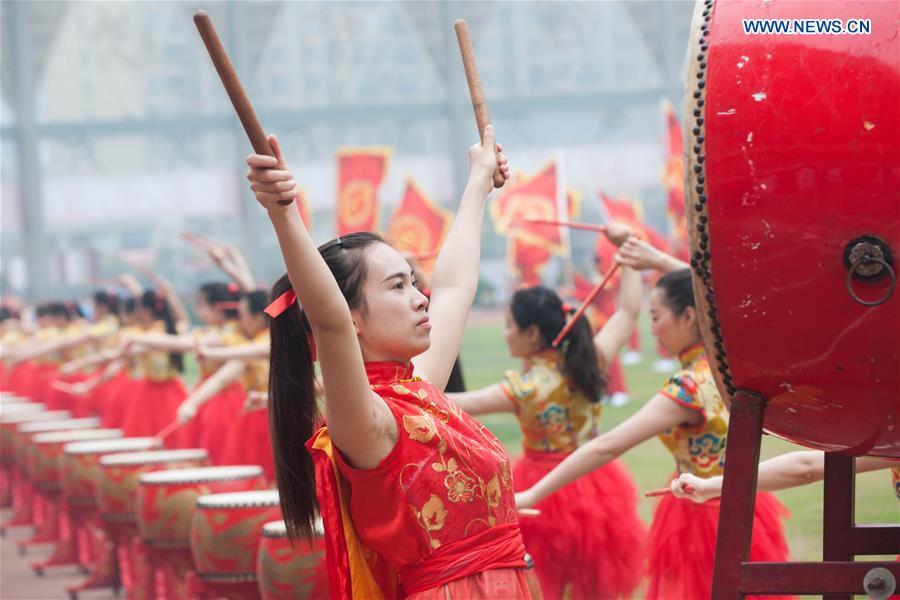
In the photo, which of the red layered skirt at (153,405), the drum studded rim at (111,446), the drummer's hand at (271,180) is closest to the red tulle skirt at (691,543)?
the drummer's hand at (271,180)

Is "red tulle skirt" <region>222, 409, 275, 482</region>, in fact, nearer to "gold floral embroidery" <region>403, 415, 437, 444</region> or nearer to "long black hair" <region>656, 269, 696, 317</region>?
"long black hair" <region>656, 269, 696, 317</region>

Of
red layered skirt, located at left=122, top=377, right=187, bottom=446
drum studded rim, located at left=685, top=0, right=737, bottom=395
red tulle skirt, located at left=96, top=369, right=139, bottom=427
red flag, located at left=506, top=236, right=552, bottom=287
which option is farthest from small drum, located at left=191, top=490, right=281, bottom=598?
red flag, located at left=506, top=236, right=552, bottom=287

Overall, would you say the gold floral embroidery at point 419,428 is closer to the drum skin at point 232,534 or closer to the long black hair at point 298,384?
the long black hair at point 298,384

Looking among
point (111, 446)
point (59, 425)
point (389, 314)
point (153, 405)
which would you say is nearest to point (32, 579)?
point (59, 425)

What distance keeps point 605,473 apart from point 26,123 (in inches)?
687

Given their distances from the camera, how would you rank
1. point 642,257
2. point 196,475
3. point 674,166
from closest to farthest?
point 642,257, point 196,475, point 674,166

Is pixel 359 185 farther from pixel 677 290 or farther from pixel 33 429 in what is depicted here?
pixel 677 290

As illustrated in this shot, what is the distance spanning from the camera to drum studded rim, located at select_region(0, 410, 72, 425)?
7.24 m

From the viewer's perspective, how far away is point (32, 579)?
6023 mm

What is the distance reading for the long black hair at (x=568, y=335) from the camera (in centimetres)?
350

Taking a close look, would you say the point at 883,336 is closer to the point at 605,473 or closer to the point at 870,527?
the point at 870,527

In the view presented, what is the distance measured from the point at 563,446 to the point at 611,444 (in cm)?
80

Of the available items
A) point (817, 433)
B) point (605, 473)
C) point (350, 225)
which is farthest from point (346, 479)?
point (350, 225)

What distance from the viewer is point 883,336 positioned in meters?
1.66
